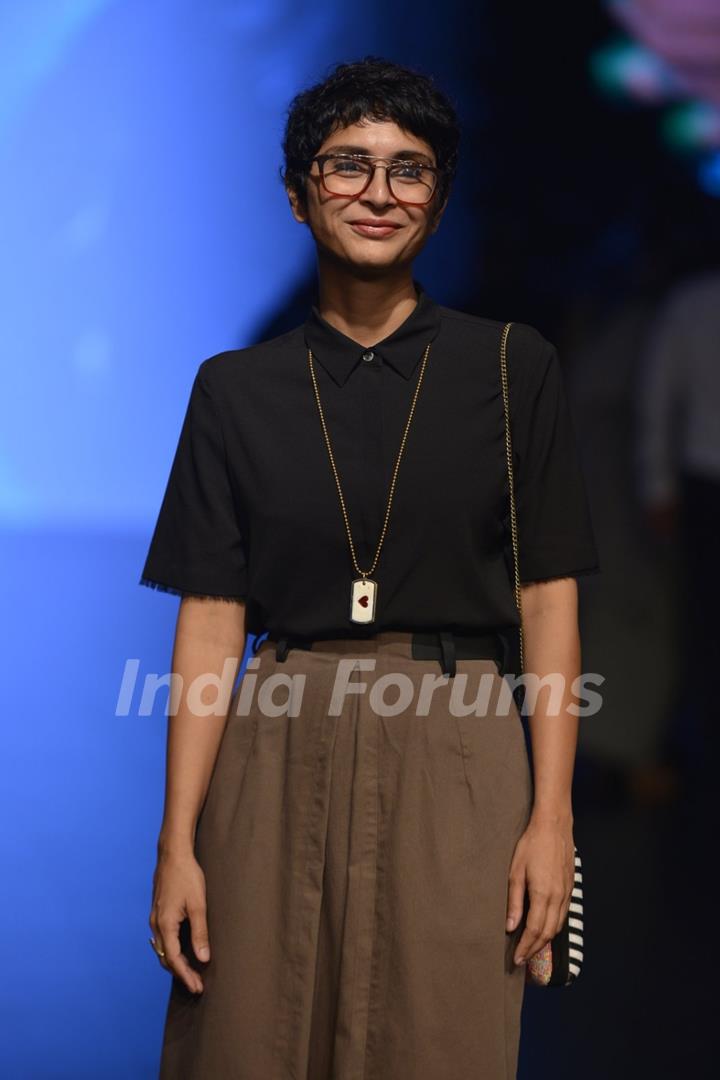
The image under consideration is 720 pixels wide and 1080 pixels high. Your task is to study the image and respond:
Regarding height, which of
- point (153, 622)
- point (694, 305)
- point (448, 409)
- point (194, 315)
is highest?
point (694, 305)

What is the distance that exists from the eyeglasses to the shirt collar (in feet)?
0.36

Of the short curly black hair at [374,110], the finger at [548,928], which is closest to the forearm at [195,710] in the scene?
the finger at [548,928]

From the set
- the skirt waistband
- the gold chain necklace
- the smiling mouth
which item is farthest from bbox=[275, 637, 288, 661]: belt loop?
the smiling mouth

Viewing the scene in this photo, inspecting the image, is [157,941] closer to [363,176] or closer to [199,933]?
[199,933]

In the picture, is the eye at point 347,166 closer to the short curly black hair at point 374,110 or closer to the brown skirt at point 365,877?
the short curly black hair at point 374,110

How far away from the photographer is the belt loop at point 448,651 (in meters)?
1.71

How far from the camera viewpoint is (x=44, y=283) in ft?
9.14

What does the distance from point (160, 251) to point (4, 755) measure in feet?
3.37

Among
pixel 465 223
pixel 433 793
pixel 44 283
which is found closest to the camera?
pixel 433 793

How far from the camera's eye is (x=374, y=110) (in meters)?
1.74

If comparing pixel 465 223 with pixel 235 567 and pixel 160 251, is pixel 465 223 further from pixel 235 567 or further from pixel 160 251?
pixel 235 567

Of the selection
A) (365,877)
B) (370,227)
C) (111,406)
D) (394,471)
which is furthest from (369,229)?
(111,406)

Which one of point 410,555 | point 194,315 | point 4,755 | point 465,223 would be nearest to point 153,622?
point 4,755

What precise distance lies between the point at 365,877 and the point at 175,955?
10.0 inches
